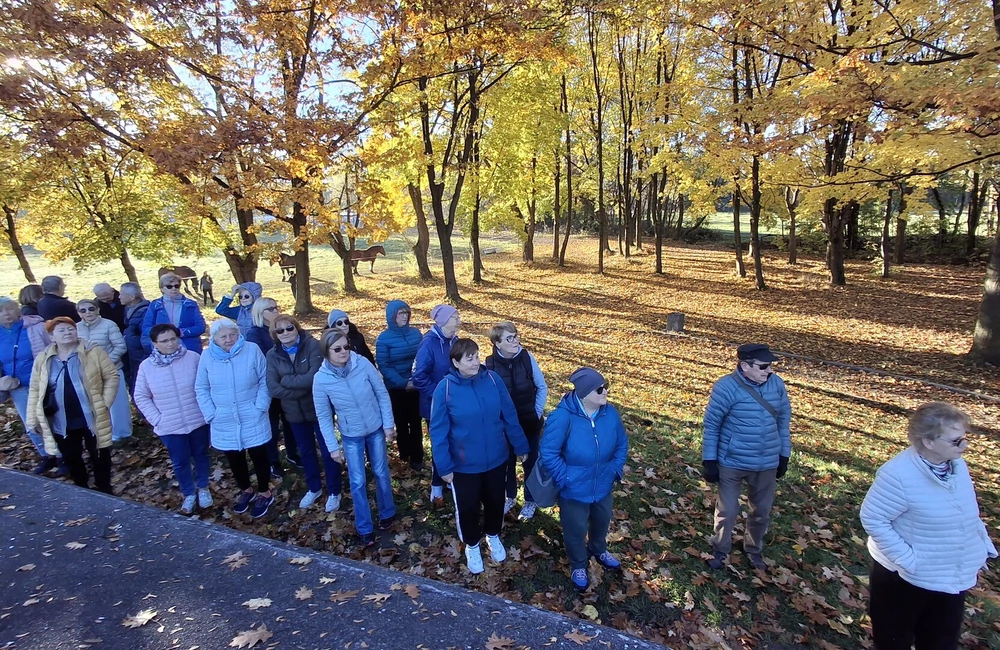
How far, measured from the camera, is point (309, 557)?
3.53 metres

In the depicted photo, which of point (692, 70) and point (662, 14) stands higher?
point (692, 70)

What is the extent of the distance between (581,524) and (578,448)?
0.63 meters

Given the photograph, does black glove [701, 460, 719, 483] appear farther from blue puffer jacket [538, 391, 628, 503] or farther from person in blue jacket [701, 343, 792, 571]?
blue puffer jacket [538, 391, 628, 503]

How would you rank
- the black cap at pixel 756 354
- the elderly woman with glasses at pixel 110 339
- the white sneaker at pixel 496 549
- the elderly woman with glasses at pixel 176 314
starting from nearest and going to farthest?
the black cap at pixel 756 354
the white sneaker at pixel 496 549
the elderly woman with glasses at pixel 110 339
the elderly woman with glasses at pixel 176 314

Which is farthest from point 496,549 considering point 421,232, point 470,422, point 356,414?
point 421,232

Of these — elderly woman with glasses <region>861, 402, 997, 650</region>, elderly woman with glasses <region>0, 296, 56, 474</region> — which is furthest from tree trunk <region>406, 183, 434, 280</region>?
elderly woman with glasses <region>861, 402, 997, 650</region>

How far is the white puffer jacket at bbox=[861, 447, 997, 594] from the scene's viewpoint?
2.55 m

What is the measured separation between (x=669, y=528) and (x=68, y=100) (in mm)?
10682

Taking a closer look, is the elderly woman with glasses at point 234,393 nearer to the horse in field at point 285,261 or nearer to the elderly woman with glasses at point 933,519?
the elderly woman with glasses at point 933,519

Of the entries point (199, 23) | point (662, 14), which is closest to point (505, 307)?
point (662, 14)

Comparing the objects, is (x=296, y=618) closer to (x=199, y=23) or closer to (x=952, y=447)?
(x=952, y=447)

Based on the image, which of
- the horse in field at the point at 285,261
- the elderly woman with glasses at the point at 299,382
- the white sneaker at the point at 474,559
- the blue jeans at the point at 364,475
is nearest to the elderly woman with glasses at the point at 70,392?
the elderly woman with glasses at the point at 299,382

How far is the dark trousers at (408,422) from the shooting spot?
511 cm

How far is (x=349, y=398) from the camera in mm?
3881
